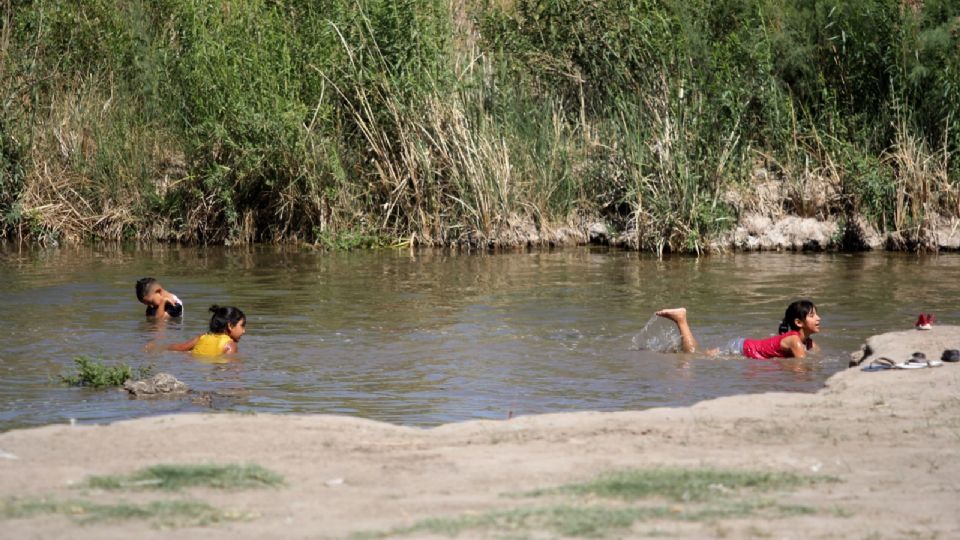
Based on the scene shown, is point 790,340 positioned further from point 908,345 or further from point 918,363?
point 918,363

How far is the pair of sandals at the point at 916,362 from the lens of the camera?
8508 mm

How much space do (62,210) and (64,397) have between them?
37.0 feet

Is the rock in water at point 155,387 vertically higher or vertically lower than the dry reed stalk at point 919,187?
lower

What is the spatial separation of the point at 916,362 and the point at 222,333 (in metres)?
5.49

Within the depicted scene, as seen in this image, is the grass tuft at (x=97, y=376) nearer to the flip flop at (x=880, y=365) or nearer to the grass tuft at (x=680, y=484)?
the grass tuft at (x=680, y=484)

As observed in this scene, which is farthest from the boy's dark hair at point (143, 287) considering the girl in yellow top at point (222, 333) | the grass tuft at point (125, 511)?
the grass tuft at point (125, 511)

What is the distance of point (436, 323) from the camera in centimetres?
1254

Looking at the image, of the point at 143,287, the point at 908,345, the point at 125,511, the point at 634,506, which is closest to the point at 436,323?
the point at 143,287

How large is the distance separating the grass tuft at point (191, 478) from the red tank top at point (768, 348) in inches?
234

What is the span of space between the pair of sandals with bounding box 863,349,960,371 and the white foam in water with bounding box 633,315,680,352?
2.66 meters

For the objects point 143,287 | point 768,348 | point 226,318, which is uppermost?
point 143,287

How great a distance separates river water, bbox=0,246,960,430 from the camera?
9.37 m

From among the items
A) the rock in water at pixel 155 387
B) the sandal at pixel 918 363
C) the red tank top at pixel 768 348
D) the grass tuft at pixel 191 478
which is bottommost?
the rock in water at pixel 155 387

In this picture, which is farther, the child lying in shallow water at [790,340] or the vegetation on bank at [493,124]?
the vegetation on bank at [493,124]
